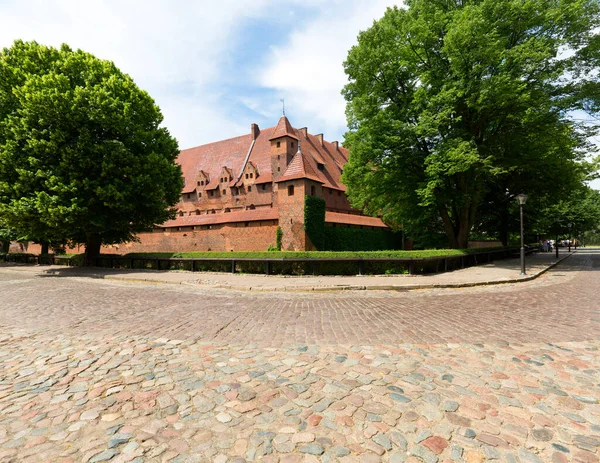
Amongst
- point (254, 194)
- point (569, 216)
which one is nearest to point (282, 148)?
point (254, 194)

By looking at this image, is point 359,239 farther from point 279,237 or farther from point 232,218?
point 232,218

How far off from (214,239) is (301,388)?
29264mm

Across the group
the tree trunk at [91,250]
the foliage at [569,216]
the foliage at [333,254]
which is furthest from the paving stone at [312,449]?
the foliage at [569,216]

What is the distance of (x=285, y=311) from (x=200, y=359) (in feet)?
11.6

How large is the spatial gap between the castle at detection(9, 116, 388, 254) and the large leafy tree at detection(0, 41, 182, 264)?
9.39 metres

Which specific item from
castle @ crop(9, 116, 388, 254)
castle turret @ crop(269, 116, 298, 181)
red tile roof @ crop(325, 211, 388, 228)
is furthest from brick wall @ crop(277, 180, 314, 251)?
castle turret @ crop(269, 116, 298, 181)

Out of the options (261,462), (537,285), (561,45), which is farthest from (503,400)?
(561,45)

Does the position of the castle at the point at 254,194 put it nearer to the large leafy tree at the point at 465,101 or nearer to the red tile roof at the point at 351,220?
the red tile roof at the point at 351,220

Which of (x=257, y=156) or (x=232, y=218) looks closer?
(x=232, y=218)

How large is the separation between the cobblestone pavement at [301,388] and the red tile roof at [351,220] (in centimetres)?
2361

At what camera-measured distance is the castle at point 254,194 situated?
24891mm

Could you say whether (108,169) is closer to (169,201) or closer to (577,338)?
(169,201)

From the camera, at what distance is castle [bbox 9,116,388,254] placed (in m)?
24.9

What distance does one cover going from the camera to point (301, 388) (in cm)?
339
